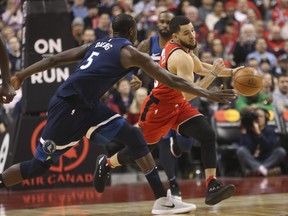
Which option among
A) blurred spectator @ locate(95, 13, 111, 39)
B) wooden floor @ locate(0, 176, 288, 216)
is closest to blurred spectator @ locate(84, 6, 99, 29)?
blurred spectator @ locate(95, 13, 111, 39)

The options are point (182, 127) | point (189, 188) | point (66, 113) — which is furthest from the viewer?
point (189, 188)

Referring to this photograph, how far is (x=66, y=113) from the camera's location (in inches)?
276

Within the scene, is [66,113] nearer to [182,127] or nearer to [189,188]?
[182,127]

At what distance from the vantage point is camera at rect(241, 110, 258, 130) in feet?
42.4

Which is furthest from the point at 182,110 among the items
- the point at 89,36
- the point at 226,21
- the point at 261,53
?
the point at 226,21

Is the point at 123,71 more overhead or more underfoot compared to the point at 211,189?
more overhead

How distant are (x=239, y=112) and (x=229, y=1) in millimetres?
5338

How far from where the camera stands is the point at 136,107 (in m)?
12.9

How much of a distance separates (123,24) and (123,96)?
6.24 metres

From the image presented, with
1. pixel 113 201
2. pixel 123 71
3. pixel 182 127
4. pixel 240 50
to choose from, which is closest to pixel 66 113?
pixel 123 71

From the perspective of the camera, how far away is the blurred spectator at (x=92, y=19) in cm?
1620

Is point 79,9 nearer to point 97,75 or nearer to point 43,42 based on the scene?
point 43,42

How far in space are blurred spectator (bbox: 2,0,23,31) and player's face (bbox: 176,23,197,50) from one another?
8.70 meters

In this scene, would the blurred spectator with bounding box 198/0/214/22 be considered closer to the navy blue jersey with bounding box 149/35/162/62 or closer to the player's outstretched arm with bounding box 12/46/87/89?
the navy blue jersey with bounding box 149/35/162/62
